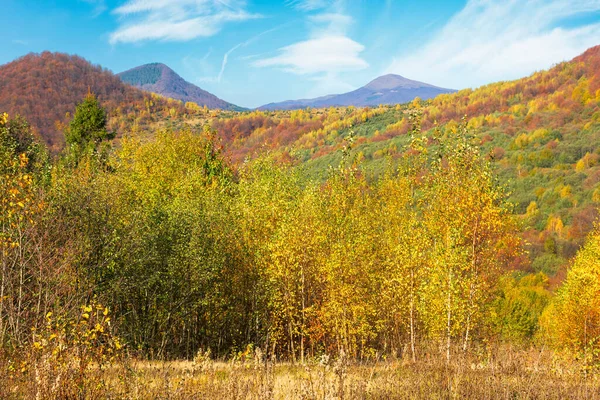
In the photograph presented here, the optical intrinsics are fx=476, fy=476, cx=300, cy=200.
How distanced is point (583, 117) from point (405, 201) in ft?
459

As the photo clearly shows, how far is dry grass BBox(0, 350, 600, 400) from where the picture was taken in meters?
9.62

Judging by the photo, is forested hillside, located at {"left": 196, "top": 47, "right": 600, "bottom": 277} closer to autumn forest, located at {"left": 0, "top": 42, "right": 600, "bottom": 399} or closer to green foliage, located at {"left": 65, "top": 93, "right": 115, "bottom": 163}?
autumn forest, located at {"left": 0, "top": 42, "right": 600, "bottom": 399}

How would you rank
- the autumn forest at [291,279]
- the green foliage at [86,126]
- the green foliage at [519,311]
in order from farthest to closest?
the green foliage at [86,126] < the green foliage at [519,311] < the autumn forest at [291,279]

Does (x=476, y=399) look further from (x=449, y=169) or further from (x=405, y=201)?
(x=405, y=201)

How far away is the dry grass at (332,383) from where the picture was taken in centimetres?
962

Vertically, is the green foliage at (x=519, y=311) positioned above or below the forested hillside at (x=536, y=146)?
below

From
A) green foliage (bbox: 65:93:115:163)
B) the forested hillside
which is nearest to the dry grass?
the forested hillside

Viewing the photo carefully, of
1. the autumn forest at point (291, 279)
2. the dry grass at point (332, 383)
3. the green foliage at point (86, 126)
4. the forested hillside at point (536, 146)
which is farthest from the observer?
the forested hillside at point (536, 146)

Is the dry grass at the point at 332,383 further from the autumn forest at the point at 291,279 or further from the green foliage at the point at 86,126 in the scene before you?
the green foliage at the point at 86,126

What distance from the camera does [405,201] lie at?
4038cm

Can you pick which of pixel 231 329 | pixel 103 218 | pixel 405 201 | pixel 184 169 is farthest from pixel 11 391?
pixel 184 169

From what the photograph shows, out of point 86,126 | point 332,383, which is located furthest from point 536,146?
point 332,383

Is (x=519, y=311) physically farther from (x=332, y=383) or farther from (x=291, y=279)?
(x=332, y=383)

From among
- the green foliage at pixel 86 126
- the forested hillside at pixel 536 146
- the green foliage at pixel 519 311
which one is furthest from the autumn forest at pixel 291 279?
the green foliage at pixel 86 126
